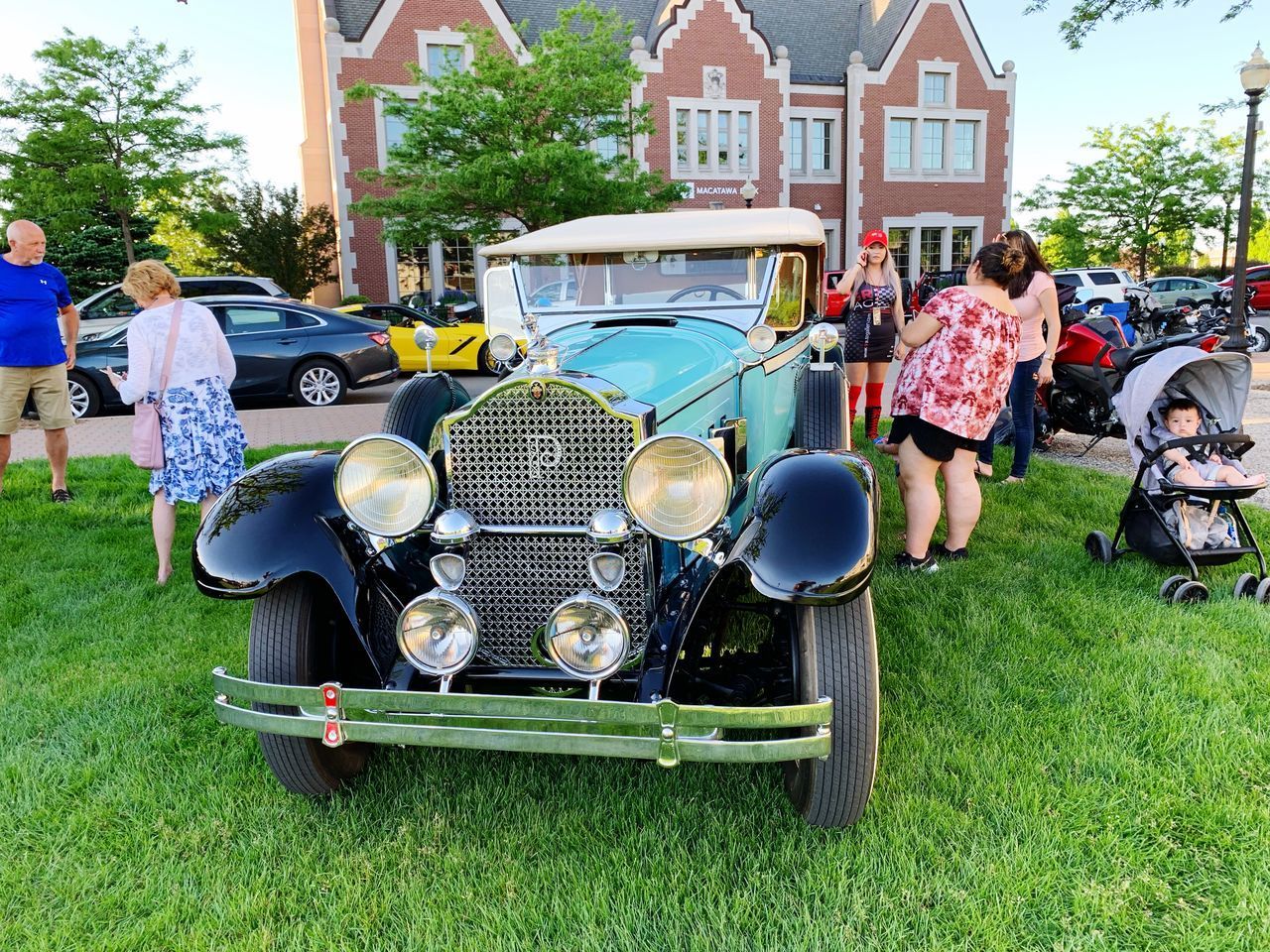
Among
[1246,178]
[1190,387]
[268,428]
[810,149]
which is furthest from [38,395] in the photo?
[810,149]

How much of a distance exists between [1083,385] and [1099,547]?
2803mm

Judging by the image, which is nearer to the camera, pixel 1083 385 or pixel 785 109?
pixel 1083 385

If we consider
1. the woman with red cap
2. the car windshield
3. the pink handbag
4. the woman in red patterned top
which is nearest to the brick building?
the woman with red cap

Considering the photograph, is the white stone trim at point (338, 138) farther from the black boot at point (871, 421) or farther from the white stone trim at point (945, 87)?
the black boot at point (871, 421)

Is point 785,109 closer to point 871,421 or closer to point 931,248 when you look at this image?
point 931,248

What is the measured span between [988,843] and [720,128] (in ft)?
84.6

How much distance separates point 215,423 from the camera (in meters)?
4.48

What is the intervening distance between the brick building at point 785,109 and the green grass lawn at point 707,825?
2119 cm

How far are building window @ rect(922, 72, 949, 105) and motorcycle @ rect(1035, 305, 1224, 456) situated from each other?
906 inches

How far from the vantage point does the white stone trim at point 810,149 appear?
2642 centimetres

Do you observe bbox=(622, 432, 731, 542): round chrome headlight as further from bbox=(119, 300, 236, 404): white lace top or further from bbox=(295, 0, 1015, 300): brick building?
bbox=(295, 0, 1015, 300): brick building

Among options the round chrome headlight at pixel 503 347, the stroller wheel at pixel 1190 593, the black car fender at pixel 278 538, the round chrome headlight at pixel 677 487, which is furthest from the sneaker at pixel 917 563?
the black car fender at pixel 278 538

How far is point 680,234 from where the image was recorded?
3.86 meters

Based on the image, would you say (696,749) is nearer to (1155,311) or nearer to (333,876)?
(333,876)
